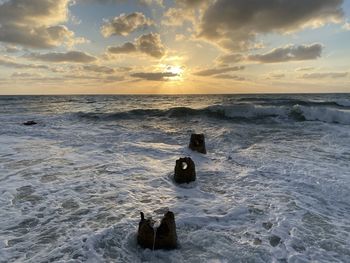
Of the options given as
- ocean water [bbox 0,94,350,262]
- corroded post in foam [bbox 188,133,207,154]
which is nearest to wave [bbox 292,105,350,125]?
ocean water [bbox 0,94,350,262]

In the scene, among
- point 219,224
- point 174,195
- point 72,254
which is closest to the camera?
point 72,254

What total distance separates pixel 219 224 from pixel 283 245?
1041 mm

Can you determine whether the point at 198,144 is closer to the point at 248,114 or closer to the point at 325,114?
the point at 248,114

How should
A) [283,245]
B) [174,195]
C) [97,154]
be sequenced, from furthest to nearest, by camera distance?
[97,154] < [174,195] < [283,245]

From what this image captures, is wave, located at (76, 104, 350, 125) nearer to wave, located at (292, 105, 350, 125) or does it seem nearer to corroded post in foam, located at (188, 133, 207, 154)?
wave, located at (292, 105, 350, 125)

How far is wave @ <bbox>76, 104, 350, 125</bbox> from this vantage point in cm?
2414

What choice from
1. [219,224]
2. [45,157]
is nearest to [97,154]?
[45,157]

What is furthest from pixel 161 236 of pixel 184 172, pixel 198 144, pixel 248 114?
pixel 248 114

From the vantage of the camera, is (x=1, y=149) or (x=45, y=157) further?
(x=1, y=149)

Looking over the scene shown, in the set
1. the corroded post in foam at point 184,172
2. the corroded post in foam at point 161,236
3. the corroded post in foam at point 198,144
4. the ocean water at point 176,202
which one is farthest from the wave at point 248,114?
the corroded post in foam at point 161,236

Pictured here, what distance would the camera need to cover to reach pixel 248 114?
27.0 m

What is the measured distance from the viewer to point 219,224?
507 centimetres

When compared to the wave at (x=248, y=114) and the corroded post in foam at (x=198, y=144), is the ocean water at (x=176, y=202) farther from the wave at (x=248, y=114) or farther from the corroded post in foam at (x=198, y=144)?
the wave at (x=248, y=114)

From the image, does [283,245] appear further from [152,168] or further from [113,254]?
[152,168]
